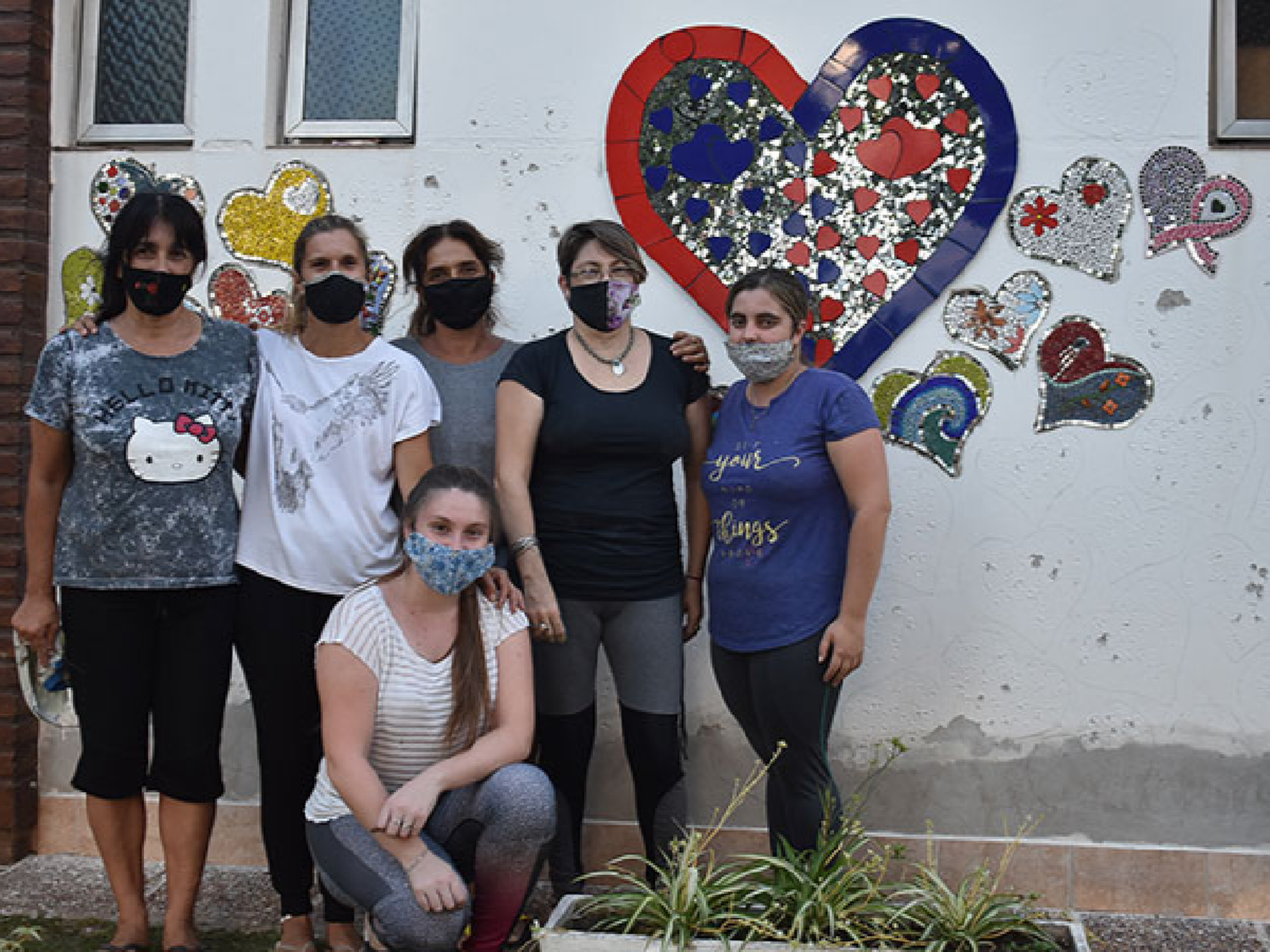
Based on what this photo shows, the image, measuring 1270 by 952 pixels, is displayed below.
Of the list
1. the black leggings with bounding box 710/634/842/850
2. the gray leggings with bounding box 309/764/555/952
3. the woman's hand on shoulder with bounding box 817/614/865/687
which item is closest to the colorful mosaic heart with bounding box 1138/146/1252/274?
the woman's hand on shoulder with bounding box 817/614/865/687

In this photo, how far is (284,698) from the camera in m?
3.11

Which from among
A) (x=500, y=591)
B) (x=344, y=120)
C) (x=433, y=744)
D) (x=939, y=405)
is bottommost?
(x=433, y=744)

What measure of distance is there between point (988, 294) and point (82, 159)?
3038 millimetres

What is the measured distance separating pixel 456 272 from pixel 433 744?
128 cm

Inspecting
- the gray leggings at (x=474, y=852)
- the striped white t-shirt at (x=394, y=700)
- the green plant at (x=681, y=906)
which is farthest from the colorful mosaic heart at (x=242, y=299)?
the green plant at (x=681, y=906)

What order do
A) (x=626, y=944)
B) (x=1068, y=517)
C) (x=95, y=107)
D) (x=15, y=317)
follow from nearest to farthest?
(x=626, y=944) < (x=1068, y=517) < (x=15, y=317) < (x=95, y=107)

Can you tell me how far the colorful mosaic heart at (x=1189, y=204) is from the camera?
146 inches

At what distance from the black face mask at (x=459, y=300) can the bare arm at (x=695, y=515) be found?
0.64 m

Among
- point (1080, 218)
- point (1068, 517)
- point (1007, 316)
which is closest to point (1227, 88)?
point (1080, 218)

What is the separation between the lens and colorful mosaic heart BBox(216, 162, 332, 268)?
13.3 feet

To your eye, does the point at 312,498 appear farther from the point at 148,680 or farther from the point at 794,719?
the point at 794,719

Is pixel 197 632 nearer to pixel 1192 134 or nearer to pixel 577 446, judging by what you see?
pixel 577 446

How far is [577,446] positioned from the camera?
3178 millimetres

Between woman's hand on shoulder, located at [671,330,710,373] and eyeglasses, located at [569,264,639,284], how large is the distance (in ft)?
0.70
